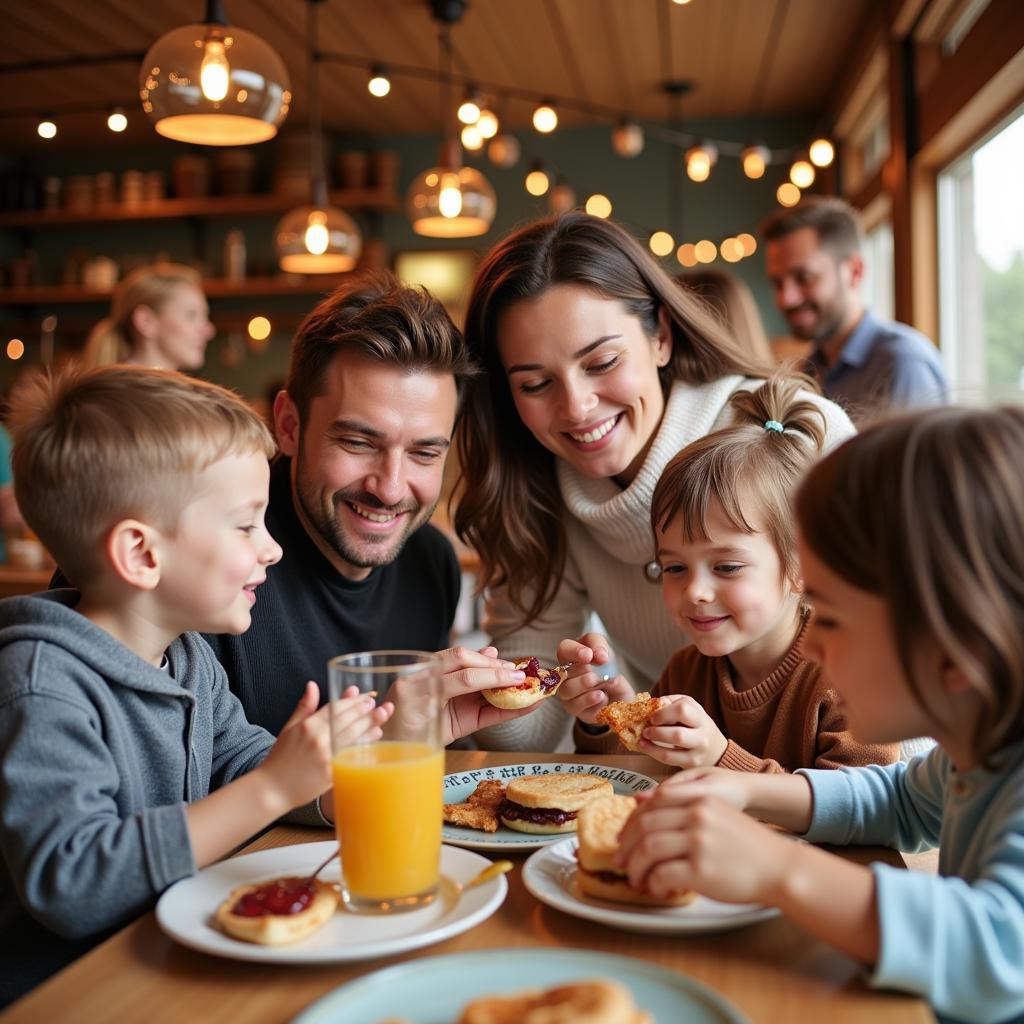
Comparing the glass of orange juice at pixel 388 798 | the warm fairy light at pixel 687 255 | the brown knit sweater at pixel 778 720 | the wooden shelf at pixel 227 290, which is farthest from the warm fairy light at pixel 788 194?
the glass of orange juice at pixel 388 798

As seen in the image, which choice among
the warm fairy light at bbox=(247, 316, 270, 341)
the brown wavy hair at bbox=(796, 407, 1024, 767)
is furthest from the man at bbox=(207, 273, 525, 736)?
the warm fairy light at bbox=(247, 316, 270, 341)

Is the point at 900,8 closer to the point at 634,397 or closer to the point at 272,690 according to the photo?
the point at 634,397

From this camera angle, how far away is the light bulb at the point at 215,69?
264 centimetres

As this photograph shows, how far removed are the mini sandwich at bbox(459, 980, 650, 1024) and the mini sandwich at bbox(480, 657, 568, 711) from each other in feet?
2.71

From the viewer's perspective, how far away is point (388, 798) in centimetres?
115

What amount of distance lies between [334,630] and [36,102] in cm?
669

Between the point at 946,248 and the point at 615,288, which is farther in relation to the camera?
the point at 946,248

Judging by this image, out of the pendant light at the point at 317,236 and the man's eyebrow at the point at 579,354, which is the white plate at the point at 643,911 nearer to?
the man's eyebrow at the point at 579,354

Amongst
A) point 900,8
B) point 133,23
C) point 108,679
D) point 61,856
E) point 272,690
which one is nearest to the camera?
point 61,856

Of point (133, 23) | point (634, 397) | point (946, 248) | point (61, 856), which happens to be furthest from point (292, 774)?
point (133, 23)

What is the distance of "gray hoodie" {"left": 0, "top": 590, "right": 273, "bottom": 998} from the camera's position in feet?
3.77

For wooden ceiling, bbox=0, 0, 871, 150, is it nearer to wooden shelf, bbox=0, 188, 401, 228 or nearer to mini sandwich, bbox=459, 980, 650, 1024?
wooden shelf, bbox=0, 188, 401, 228

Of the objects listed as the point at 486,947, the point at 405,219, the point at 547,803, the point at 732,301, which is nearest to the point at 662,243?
the point at 405,219

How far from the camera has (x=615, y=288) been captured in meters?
2.26
